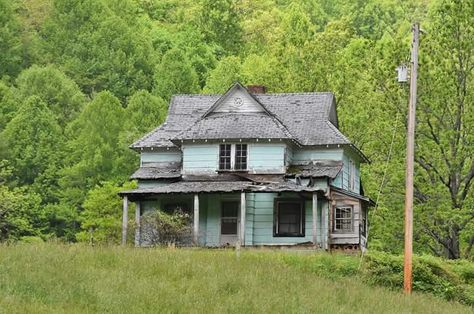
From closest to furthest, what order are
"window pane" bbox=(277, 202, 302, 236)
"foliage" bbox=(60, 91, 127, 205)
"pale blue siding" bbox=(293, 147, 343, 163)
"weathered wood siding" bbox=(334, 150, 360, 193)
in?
"window pane" bbox=(277, 202, 302, 236) < "pale blue siding" bbox=(293, 147, 343, 163) < "weathered wood siding" bbox=(334, 150, 360, 193) < "foliage" bbox=(60, 91, 127, 205)

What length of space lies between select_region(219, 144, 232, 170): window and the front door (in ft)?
4.99

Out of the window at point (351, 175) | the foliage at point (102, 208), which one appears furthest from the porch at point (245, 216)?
the foliage at point (102, 208)

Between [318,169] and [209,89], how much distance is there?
87.5 feet

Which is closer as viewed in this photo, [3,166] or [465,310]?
[465,310]

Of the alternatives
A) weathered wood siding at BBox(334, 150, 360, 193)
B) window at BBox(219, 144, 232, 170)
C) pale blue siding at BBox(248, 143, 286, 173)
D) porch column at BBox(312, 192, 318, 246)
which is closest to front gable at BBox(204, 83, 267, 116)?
window at BBox(219, 144, 232, 170)

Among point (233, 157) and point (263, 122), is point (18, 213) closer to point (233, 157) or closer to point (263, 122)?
point (233, 157)

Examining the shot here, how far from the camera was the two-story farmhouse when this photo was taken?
125 ft

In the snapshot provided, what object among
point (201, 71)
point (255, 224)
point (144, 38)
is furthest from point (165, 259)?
point (144, 38)

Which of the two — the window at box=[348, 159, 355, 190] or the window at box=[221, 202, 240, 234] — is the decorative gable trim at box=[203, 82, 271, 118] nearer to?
the window at box=[221, 202, 240, 234]

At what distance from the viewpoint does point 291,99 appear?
4306cm

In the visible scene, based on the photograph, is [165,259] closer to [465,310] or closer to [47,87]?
[465,310]

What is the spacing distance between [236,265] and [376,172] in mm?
20419

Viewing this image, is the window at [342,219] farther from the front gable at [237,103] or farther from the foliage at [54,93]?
the foliage at [54,93]

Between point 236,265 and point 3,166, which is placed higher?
point 3,166
